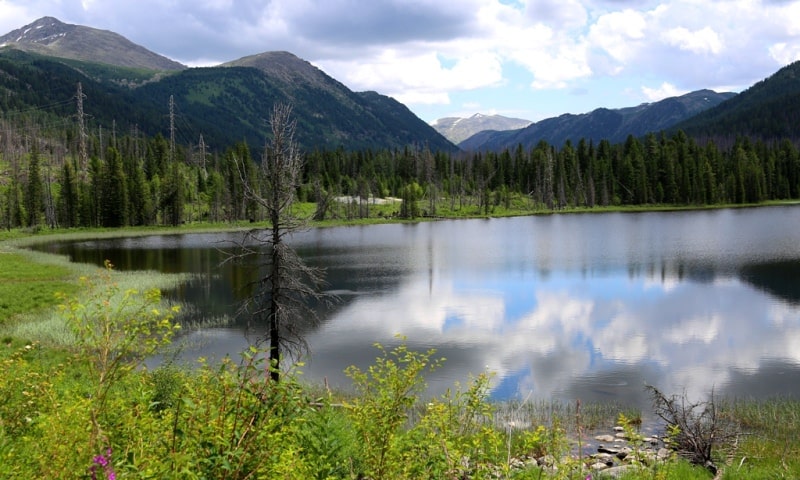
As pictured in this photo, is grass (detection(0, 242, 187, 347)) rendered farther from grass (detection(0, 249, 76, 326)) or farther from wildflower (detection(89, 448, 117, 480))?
wildflower (detection(89, 448, 117, 480))

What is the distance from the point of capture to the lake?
26.7 metres

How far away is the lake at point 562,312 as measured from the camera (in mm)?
26703

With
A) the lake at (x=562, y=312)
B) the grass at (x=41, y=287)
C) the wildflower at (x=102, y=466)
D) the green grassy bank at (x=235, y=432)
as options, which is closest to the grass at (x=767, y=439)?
the green grassy bank at (x=235, y=432)

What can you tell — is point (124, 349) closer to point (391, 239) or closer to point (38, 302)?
point (38, 302)

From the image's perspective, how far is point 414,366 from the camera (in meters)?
8.66

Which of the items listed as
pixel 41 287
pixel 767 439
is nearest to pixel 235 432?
pixel 767 439

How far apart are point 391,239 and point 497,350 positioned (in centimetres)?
7287

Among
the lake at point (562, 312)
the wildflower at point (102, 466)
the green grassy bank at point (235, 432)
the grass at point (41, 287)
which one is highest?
the wildflower at point (102, 466)

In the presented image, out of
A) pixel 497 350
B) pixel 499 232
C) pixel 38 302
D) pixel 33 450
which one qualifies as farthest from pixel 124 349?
pixel 499 232

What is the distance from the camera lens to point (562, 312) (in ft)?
133

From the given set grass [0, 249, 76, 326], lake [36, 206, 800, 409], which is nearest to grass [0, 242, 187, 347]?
grass [0, 249, 76, 326]

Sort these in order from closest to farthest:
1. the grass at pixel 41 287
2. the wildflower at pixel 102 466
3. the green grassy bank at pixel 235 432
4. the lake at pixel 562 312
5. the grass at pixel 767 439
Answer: the wildflower at pixel 102 466
the green grassy bank at pixel 235 432
the grass at pixel 767 439
the lake at pixel 562 312
the grass at pixel 41 287

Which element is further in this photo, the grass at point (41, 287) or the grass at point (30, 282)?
the grass at point (30, 282)

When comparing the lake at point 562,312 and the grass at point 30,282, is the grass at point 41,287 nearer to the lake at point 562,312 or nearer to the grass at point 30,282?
the grass at point 30,282
